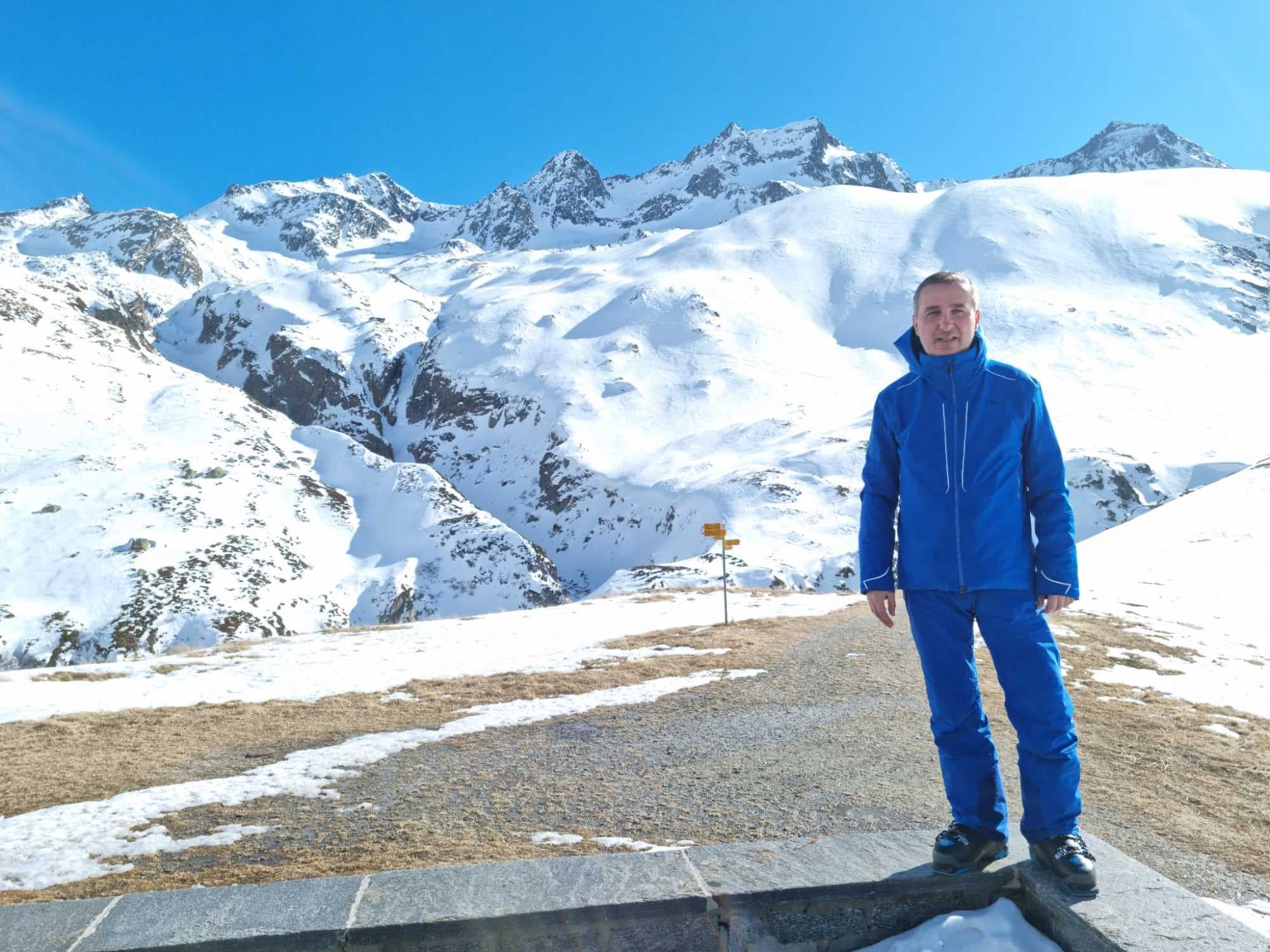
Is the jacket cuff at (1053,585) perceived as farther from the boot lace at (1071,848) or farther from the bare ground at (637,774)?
the bare ground at (637,774)

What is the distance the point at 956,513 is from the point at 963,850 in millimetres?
1447

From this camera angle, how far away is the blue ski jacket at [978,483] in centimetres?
332

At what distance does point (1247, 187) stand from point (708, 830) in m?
155

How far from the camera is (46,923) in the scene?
281 cm

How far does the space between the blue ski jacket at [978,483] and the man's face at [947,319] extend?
52 millimetres

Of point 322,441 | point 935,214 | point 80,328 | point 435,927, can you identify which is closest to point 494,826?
point 435,927

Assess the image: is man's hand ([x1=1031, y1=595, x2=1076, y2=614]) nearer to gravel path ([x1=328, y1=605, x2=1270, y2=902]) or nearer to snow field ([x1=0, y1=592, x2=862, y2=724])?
gravel path ([x1=328, y1=605, x2=1270, y2=902])

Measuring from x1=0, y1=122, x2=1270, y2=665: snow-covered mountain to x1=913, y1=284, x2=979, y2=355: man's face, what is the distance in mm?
37780

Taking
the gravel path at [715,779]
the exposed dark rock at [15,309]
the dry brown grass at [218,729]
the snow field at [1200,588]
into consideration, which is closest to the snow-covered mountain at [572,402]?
the exposed dark rock at [15,309]

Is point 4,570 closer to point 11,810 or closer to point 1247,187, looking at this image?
point 11,810

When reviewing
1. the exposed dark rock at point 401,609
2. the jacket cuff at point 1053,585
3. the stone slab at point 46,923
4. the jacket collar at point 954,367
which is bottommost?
the exposed dark rock at point 401,609

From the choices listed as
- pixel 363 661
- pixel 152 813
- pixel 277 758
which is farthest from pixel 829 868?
pixel 363 661

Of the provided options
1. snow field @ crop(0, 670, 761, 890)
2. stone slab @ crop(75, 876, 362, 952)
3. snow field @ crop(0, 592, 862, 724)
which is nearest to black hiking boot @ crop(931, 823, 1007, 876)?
stone slab @ crop(75, 876, 362, 952)

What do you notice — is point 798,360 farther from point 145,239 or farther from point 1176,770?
point 145,239
